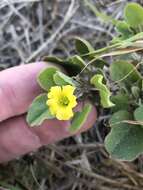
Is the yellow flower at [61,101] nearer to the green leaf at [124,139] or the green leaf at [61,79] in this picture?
the green leaf at [61,79]

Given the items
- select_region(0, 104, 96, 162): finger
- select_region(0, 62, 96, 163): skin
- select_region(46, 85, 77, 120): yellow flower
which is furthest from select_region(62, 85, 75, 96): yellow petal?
select_region(0, 104, 96, 162): finger

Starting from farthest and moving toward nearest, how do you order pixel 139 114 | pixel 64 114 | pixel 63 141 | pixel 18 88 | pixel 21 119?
pixel 63 141 < pixel 21 119 < pixel 18 88 < pixel 139 114 < pixel 64 114

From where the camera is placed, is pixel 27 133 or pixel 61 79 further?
pixel 27 133

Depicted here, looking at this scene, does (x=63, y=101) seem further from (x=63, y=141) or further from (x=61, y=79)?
(x=63, y=141)

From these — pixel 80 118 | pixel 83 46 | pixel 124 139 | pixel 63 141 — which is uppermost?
pixel 83 46

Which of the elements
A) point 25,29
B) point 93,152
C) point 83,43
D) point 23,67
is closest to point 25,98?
point 23,67

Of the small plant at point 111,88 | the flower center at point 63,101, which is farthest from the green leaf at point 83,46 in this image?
the flower center at point 63,101

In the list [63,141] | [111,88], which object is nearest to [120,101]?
[111,88]
